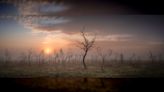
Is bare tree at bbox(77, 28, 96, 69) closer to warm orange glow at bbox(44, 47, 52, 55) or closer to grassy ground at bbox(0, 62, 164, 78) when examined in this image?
grassy ground at bbox(0, 62, 164, 78)

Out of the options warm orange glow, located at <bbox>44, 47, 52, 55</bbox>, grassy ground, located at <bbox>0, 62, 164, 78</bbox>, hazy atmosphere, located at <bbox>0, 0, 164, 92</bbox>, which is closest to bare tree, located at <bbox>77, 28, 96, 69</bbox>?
hazy atmosphere, located at <bbox>0, 0, 164, 92</bbox>

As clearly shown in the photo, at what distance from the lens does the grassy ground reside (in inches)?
142

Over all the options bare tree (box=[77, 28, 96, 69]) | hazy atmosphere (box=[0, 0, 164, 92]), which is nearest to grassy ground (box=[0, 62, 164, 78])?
hazy atmosphere (box=[0, 0, 164, 92])

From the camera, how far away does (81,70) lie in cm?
363

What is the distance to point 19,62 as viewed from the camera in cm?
362

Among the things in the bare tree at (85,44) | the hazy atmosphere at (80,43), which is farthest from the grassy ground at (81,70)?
the bare tree at (85,44)

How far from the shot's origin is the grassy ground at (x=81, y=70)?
3.62 meters

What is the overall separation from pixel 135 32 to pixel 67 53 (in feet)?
3.27

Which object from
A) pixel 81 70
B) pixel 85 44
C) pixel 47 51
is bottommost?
pixel 81 70

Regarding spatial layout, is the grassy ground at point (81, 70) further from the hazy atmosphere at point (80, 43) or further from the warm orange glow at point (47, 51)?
the warm orange glow at point (47, 51)

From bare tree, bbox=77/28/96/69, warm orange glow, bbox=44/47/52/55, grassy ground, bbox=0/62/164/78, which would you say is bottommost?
grassy ground, bbox=0/62/164/78

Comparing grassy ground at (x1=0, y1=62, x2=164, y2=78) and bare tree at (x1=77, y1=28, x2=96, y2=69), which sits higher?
bare tree at (x1=77, y1=28, x2=96, y2=69)

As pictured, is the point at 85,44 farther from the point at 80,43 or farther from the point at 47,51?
the point at 47,51

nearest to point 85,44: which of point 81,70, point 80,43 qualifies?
point 80,43
